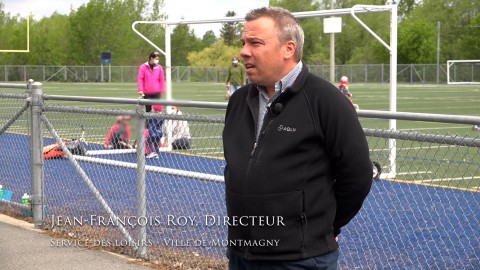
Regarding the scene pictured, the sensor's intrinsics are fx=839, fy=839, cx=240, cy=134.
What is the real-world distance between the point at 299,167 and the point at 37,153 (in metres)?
5.51

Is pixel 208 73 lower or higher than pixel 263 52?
lower

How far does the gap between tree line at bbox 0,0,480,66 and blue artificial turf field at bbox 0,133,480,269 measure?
150ft

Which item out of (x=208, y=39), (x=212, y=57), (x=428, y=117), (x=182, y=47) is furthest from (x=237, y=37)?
(x=428, y=117)

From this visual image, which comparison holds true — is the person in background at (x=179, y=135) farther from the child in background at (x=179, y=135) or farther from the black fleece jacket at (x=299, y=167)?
the black fleece jacket at (x=299, y=167)

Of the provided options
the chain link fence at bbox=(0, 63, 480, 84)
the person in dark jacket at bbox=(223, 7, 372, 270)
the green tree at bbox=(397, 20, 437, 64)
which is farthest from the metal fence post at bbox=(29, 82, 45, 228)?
the green tree at bbox=(397, 20, 437, 64)

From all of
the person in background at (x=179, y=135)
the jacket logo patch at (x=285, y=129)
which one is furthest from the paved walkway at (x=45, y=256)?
the jacket logo patch at (x=285, y=129)

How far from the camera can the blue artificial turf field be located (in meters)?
7.04

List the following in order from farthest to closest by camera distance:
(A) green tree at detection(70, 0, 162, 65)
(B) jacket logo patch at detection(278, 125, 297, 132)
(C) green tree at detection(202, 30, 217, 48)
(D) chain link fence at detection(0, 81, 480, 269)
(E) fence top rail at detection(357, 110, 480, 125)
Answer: (C) green tree at detection(202, 30, 217, 48), (A) green tree at detection(70, 0, 162, 65), (D) chain link fence at detection(0, 81, 480, 269), (E) fence top rail at detection(357, 110, 480, 125), (B) jacket logo patch at detection(278, 125, 297, 132)

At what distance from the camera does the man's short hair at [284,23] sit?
3621 mm

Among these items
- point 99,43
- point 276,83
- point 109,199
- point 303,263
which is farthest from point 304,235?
point 99,43

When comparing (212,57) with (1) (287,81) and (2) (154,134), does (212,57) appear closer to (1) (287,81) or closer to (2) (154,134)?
(2) (154,134)

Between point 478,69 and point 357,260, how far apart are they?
60877 mm

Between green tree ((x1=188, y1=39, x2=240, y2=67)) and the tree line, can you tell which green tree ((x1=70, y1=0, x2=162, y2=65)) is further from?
green tree ((x1=188, y1=39, x2=240, y2=67))

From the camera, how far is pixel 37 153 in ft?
28.2
